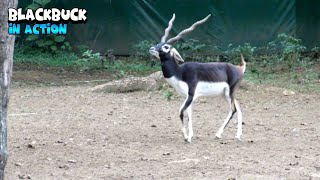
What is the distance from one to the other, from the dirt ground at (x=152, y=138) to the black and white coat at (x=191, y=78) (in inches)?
18.9

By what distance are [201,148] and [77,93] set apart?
4.65 m

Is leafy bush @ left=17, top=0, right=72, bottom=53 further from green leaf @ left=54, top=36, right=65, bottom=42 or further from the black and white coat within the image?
the black and white coat

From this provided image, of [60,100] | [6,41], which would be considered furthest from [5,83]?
[60,100]

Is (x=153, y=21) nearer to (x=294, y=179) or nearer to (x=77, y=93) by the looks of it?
(x=77, y=93)

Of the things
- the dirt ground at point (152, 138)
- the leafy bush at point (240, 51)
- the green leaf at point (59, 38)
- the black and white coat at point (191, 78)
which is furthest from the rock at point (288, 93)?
the green leaf at point (59, 38)

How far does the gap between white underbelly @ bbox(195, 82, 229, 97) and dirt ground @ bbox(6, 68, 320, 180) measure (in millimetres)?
548

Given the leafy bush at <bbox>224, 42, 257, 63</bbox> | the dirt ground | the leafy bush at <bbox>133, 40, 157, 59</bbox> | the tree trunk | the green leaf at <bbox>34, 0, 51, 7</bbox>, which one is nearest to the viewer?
the tree trunk

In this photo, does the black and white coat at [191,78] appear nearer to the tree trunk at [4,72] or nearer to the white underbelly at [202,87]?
the white underbelly at [202,87]

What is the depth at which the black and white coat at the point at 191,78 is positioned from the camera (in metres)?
7.60

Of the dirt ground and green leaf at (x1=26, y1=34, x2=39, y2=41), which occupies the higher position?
green leaf at (x1=26, y1=34, x2=39, y2=41)

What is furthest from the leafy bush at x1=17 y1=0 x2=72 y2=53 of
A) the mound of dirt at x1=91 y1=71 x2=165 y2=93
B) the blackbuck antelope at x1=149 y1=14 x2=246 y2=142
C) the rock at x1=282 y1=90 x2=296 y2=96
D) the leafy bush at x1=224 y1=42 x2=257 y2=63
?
the blackbuck antelope at x1=149 y1=14 x2=246 y2=142

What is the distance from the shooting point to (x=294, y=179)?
236 inches

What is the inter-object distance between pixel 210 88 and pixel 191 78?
10.1 inches

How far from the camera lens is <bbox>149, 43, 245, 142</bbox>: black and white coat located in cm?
760
